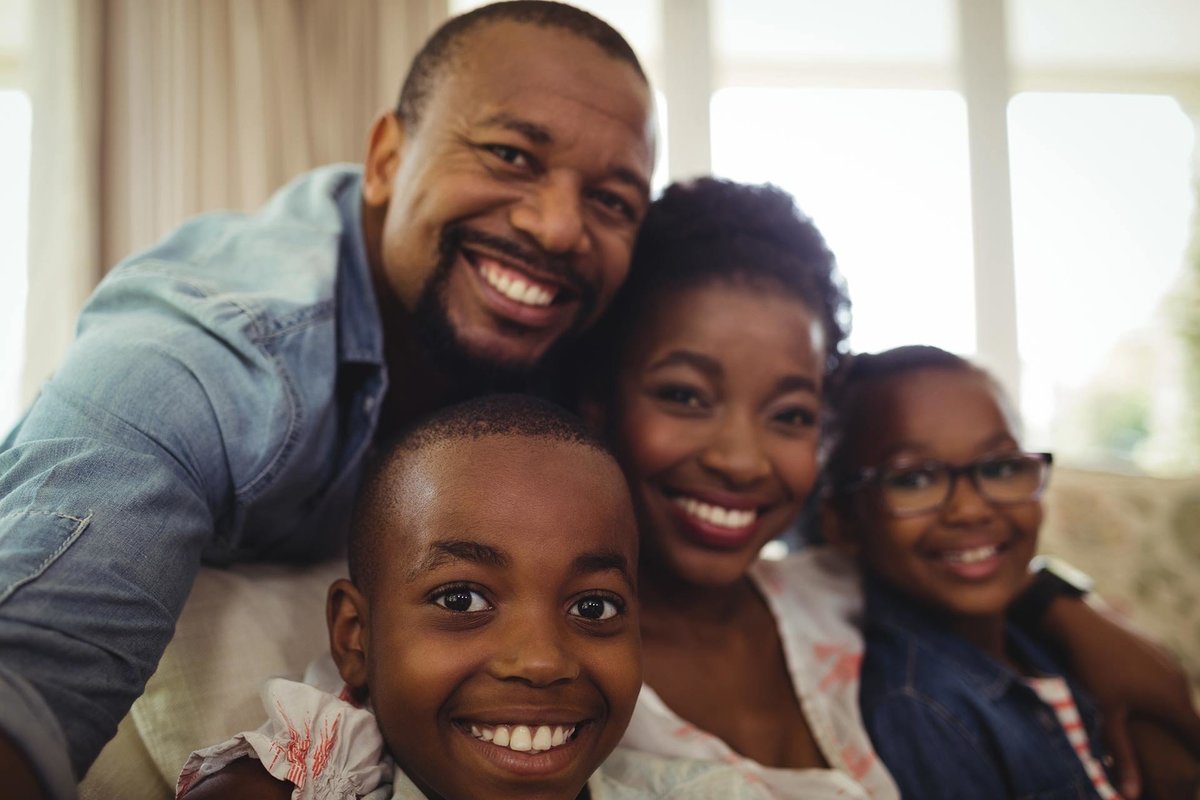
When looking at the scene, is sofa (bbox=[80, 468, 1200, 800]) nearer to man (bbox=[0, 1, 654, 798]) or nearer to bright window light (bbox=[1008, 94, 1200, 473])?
man (bbox=[0, 1, 654, 798])

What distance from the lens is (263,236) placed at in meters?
1.46

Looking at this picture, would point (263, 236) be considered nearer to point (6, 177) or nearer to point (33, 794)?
point (33, 794)

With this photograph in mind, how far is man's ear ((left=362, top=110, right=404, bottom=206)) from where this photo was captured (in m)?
1.58

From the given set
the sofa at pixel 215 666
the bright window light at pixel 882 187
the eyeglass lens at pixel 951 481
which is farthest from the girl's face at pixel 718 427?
the bright window light at pixel 882 187

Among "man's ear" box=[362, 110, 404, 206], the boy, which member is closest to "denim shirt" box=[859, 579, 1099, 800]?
the boy

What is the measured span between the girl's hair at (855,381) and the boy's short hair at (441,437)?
2.50ft

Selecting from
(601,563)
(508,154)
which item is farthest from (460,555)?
(508,154)

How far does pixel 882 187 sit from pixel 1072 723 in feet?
11.2

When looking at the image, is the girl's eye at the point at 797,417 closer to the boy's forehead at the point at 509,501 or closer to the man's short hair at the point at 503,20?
the boy's forehead at the point at 509,501

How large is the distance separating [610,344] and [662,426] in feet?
0.70

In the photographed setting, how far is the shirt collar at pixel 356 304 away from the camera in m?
1.41

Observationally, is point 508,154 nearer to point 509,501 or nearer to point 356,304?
point 356,304

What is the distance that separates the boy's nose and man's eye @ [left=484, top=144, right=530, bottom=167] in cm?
73

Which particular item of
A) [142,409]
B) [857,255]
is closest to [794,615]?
[142,409]
